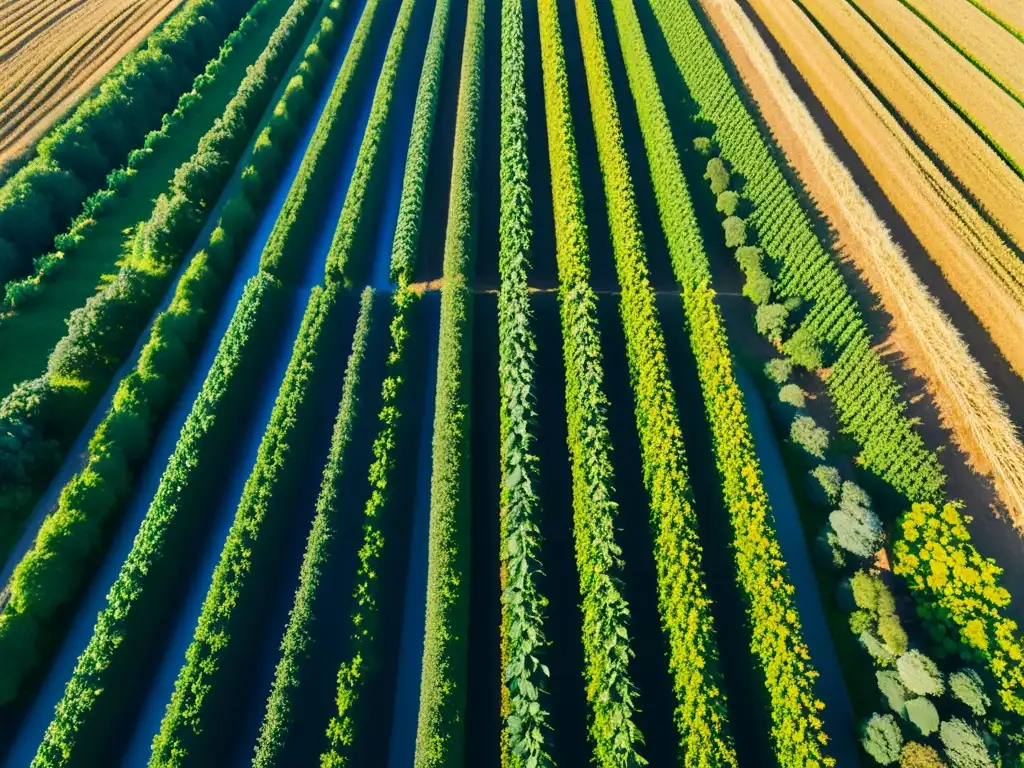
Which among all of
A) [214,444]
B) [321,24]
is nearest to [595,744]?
[214,444]

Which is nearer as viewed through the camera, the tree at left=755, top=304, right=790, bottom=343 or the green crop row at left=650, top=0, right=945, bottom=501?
the green crop row at left=650, top=0, right=945, bottom=501

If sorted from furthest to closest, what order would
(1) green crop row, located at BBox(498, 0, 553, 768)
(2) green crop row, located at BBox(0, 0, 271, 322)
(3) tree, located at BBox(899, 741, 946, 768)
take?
1. (2) green crop row, located at BBox(0, 0, 271, 322)
2. (1) green crop row, located at BBox(498, 0, 553, 768)
3. (3) tree, located at BBox(899, 741, 946, 768)

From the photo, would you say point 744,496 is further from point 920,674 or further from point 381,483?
point 381,483

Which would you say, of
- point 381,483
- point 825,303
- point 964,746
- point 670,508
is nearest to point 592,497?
point 670,508

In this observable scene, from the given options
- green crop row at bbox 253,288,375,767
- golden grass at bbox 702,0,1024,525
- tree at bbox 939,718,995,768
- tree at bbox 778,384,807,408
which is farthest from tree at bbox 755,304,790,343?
green crop row at bbox 253,288,375,767

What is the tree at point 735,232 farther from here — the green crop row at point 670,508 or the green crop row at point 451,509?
the green crop row at point 451,509

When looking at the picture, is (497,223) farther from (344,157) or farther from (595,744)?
(595,744)

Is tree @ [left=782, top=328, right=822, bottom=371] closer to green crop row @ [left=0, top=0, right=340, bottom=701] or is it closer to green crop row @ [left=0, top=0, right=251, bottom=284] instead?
green crop row @ [left=0, top=0, right=340, bottom=701]
